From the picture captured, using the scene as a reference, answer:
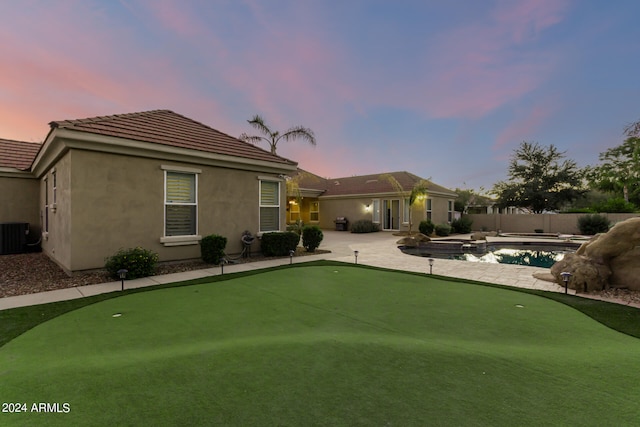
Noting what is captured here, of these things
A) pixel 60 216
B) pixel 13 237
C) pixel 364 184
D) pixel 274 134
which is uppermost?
pixel 274 134

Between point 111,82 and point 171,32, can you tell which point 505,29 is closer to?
point 171,32

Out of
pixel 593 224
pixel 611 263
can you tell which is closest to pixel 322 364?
pixel 611 263

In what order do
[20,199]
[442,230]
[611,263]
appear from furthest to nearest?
[442,230] → [20,199] → [611,263]

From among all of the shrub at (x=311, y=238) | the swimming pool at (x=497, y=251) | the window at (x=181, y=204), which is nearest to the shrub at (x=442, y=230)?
the swimming pool at (x=497, y=251)

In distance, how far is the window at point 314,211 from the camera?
26.9m

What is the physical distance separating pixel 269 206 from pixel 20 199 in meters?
10.6

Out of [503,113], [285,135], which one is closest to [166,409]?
[285,135]

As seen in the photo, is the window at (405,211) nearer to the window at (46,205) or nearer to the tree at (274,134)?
the tree at (274,134)

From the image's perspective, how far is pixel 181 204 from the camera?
8.59m

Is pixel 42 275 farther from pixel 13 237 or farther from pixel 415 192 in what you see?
pixel 415 192

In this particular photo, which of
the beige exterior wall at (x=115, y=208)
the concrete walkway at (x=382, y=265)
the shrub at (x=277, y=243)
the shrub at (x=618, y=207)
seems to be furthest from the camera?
the shrub at (x=618, y=207)

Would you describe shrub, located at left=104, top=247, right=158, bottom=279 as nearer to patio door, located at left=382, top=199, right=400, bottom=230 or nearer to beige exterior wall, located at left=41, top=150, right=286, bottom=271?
beige exterior wall, located at left=41, top=150, right=286, bottom=271

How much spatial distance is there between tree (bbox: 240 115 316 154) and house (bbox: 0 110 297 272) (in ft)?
30.1

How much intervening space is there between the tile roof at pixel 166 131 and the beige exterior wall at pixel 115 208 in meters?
0.59
